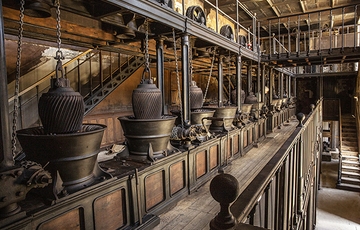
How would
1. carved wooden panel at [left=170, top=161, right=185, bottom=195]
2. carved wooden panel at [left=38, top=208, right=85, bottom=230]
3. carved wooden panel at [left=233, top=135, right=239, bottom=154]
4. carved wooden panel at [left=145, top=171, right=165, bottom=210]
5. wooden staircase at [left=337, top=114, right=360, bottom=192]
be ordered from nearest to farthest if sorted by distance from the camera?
carved wooden panel at [left=38, top=208, right=85, bottom=230] < carved wooden panel at [left=145, top=171, right=165, bottom=210] < carved wooden panel at [left=170, top=161, right=185, bottom=195] < carved wooden panel at [left=233, top=135, right=239, bottom=154] < wooden staircase at [left=337, top=114, right=360, bottom=192]

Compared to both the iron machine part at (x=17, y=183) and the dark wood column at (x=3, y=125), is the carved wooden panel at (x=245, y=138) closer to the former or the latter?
the iron machine part at (x=17, y=183)

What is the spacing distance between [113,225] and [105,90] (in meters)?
4.91

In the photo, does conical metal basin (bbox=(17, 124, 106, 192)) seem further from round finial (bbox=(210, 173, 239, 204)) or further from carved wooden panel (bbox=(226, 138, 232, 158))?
carved wooden panel (bbox=(226, 138, 232, 158))

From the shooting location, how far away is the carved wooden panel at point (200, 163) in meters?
4.45

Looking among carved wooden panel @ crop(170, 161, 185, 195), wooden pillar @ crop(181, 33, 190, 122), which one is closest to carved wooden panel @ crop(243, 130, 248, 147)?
wooden pillar @ crop(181, 33, 190, 122)

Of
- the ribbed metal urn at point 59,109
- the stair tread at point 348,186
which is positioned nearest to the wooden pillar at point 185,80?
the ribbed metal urn at point 59,109

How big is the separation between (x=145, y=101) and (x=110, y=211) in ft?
4.73

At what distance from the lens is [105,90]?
7.04 metres

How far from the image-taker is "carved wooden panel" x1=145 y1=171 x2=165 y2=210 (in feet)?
10.6

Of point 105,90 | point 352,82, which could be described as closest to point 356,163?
point 352,82

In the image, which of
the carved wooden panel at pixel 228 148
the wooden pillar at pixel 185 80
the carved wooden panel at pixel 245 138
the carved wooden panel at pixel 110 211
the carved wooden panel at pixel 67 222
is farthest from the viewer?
the carved wooden panel at pixel 245 138

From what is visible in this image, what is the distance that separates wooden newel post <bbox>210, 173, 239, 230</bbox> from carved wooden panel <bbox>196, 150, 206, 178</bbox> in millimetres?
3475

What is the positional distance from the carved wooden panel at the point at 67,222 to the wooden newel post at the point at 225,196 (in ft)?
5.83

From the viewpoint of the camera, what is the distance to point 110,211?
8.89ft
